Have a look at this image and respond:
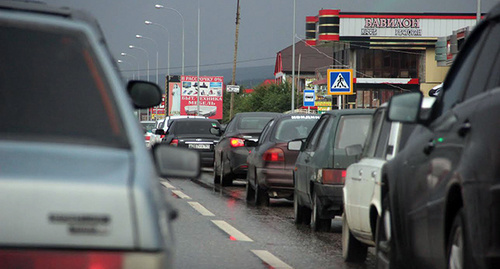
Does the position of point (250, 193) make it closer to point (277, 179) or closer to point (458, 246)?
point (277, 179)

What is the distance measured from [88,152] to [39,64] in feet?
1.71

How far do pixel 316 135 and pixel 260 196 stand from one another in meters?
4.26

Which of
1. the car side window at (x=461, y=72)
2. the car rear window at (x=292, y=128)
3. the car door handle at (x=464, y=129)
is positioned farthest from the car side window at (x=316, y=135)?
the car door handle at (x=464, y=129)

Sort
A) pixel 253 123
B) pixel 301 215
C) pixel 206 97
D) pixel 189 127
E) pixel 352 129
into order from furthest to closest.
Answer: pixel 206 97 → pixel 189 127 → pixel 253 123 → pixel 301 215 → pixel 352 129

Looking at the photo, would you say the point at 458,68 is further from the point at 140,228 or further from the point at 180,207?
the point at 180,207

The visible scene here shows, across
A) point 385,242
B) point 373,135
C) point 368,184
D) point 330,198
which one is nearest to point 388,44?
point 330,198

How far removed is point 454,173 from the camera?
511 centimetres

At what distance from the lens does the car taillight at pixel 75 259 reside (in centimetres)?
303

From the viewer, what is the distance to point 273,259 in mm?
10125

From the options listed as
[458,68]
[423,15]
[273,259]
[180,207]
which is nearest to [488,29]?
[458,68]

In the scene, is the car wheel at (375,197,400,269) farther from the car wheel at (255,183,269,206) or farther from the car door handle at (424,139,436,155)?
the car wheel at (255,183,269,206)

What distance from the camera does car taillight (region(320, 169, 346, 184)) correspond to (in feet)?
41.0

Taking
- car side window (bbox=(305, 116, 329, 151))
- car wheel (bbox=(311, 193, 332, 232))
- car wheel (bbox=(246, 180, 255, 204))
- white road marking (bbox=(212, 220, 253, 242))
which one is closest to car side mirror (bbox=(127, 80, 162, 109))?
white road marking (bbox=(212, 220, 253, 242))

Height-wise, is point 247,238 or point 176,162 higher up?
point 176,162
